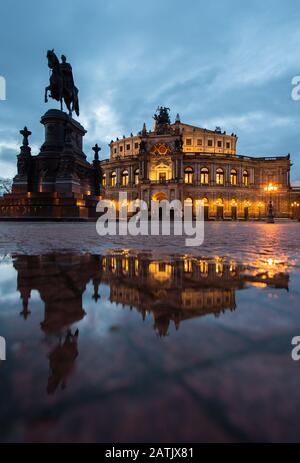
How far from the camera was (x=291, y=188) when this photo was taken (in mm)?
50531

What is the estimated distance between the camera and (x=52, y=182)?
16.1 metres

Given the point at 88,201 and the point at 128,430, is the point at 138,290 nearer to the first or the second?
the point at 128,430

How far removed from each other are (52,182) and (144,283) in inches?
612

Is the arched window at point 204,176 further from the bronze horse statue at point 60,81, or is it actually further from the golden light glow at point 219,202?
the bronze horse statue at point 60,81

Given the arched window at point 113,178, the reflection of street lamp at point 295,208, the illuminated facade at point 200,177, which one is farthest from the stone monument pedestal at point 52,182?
the reflection of street lamp at point 295,208

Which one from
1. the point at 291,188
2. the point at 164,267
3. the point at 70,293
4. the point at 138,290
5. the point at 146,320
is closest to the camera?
the point at 146,320

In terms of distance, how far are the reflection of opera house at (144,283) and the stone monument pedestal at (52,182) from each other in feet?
41.3

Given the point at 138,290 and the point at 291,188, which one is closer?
the point at 138,290

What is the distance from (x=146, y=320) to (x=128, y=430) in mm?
700

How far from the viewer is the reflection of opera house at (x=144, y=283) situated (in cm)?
144

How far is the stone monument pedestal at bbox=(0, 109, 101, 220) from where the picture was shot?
1516cm

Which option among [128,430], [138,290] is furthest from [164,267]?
[128,430]

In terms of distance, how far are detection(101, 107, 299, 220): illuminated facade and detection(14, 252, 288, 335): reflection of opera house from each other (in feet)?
143

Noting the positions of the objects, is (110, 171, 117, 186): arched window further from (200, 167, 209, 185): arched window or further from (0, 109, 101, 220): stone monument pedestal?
(0, 109, 101, 220): stone monument pedestal
